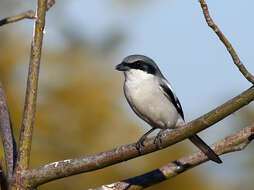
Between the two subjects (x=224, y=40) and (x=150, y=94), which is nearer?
(x=224, y=40)

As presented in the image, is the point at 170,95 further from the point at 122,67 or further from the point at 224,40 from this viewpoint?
the point at 224,40

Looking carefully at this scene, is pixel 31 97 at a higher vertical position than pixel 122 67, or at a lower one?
higher

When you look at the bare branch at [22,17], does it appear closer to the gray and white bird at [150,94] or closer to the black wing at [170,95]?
the gray and white bird at [150,94]

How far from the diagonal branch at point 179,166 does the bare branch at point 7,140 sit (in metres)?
0.50

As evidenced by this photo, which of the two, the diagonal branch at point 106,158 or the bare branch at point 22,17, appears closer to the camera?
the diagonal branch at point 106,158

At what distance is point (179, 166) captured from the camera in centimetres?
279

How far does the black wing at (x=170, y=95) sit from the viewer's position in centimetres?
453

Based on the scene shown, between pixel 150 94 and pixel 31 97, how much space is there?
2088 mm

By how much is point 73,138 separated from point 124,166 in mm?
1113

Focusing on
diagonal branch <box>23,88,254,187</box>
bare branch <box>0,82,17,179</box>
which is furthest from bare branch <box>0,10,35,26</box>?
diagonal branch <box>23,88,254,187</box>

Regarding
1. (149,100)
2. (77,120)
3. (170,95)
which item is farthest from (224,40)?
(77,120)

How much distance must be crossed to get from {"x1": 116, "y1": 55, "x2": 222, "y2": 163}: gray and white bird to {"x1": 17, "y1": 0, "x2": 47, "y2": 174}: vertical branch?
1.98 m

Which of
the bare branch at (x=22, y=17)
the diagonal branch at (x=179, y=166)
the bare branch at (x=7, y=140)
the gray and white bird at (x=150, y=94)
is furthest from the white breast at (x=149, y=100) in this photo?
the bare branch at (x=7, y=140)

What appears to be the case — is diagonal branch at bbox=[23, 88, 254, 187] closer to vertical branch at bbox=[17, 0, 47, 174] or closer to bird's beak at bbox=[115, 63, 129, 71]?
vertical branch at bbox=[17, 0, 47, 174]
